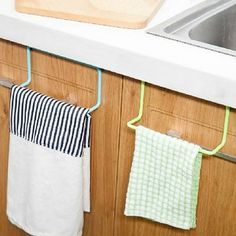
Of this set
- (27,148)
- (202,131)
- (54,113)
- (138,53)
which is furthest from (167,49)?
(27,148)

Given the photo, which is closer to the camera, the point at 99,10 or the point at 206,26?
the point at 99,10

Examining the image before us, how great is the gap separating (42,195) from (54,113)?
213 mm

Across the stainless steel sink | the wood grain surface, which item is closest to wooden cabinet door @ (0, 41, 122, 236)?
the wood grain surface

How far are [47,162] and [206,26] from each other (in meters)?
0.49

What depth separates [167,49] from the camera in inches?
39.1

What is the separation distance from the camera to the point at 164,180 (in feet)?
3.46

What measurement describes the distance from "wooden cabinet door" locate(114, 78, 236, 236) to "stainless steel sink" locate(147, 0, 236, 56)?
121 mm

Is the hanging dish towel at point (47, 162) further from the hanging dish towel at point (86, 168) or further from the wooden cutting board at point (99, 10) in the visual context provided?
the wooden cutting board at point (99, 10)

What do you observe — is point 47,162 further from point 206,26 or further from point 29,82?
point 206,26

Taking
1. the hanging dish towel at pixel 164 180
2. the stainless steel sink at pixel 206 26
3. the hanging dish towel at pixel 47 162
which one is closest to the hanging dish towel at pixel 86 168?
the hanging dish towel at pixel 47 162

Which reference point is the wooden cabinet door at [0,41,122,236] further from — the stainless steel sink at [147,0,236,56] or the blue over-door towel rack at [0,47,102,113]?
the stainless steel sink at [147,0,236,56]

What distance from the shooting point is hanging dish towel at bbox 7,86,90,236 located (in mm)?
1121

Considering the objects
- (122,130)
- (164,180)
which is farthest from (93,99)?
(164,180)

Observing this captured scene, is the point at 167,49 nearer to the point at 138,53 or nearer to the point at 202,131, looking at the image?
the point at 138,53
